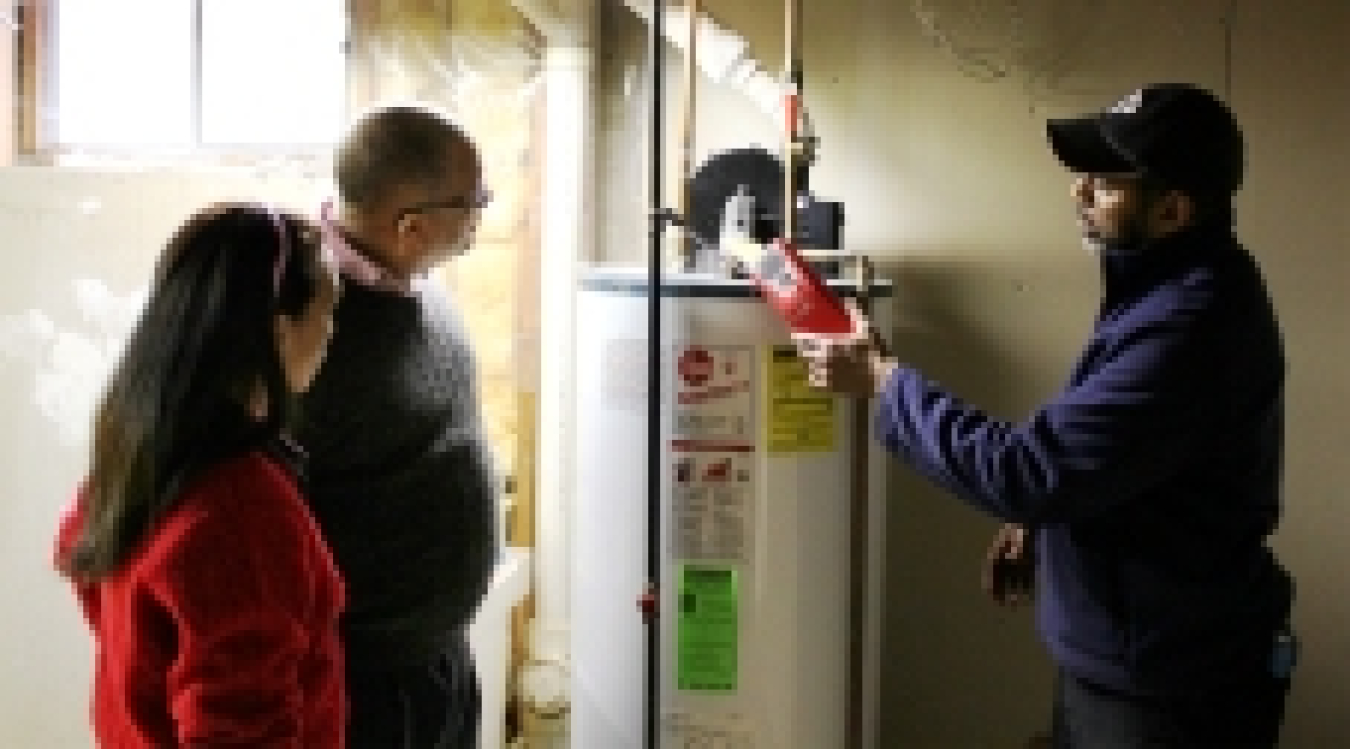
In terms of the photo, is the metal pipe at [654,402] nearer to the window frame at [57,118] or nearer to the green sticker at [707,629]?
the green sticker at [707,629]

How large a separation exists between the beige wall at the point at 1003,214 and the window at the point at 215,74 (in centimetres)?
49

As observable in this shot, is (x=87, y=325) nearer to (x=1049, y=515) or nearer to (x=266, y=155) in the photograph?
(x=266, y=155)

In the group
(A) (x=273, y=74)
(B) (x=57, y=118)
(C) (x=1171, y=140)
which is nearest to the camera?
(C) (x=1171, y=140)

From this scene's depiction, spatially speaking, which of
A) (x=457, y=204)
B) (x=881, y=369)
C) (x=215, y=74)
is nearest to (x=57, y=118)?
(x=215, y=74)


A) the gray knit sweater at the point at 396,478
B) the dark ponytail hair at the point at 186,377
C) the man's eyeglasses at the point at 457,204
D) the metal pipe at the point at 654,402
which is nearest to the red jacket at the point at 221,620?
the dark ponytail hair at the point at 186,377

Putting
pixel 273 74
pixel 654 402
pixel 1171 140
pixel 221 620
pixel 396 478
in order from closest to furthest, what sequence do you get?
pixel 221 620 → pixel 396 478 → pixel 1171 140 → pixel 654 402 → pixel 273 74

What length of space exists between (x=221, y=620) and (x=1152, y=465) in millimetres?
1051

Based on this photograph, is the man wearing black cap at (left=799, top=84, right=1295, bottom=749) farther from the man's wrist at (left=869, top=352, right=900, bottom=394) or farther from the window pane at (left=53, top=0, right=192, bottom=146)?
the window pane at (left=53, top=0, right=192, bottom=146)

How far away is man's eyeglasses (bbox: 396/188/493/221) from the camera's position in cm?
170

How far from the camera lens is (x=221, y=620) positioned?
4.18ft

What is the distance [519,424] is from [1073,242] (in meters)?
0.99

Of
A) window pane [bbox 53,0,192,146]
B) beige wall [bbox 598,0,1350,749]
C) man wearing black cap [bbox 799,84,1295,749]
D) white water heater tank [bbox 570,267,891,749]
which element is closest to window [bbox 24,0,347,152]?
window pane [bbox 53,0,192,146]

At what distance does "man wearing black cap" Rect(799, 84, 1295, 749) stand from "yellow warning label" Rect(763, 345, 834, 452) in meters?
0.20

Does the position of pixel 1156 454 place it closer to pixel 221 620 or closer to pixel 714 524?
pixel 714 524
